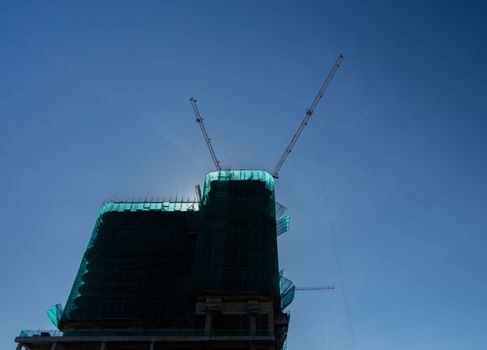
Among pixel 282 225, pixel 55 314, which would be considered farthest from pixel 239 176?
pixel 55 314

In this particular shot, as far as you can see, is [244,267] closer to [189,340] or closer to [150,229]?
[189,340]

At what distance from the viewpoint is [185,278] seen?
7150 centimetres

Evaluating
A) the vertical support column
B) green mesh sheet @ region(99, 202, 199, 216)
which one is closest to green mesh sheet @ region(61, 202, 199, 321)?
green mesh sheet @ region(99, 202, 199, 216)

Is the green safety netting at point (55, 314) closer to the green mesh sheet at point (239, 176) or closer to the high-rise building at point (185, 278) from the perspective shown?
the high-rise building at point (185, 278)

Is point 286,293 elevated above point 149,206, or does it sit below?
below

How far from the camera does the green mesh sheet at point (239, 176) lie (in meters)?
83.8

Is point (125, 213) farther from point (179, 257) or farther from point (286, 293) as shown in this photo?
point (286, 293)

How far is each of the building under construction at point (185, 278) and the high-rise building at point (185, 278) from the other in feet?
0.56

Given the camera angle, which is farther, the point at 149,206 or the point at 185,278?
the point at 149,206


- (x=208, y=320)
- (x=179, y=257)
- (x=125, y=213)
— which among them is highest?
(x=125, y=213)

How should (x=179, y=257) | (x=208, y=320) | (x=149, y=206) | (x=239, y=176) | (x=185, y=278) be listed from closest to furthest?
1. (x=208, y=320)
2. (x=185, y=278)
3. (x=179, y=257)
4. (x=239, y=176)
5. (x=149, y=206)

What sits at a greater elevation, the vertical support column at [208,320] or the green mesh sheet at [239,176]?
the green mesh sheet at [239,176]

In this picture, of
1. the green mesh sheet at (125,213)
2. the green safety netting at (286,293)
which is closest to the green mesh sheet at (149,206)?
the green mesh sheet at (125,213)

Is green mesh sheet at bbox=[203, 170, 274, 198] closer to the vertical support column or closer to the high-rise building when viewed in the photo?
the high-rise building
